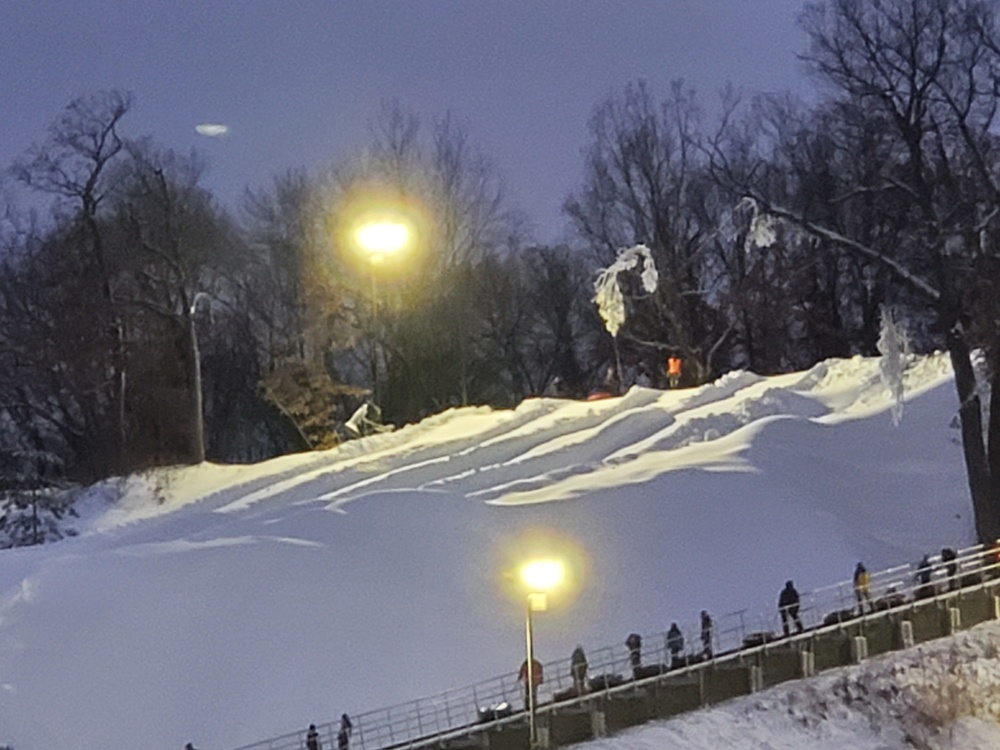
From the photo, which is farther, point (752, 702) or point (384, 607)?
point (384, 607)

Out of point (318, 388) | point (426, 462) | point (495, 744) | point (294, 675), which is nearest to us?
point (495, 744)

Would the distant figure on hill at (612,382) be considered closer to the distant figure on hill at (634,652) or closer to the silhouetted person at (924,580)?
the silhouetted person at (924,580)

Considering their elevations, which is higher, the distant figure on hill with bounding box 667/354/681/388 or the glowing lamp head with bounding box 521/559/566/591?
the distant figure on hill with bounding box 667/354/681/388

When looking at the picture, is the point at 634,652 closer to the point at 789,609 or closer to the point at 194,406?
the point at 789,609

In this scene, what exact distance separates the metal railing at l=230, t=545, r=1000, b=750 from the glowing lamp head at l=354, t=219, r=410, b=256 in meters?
9.07

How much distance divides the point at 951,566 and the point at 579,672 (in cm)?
676

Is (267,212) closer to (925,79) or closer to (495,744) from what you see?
(925,79)

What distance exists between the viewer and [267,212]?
2062 inches

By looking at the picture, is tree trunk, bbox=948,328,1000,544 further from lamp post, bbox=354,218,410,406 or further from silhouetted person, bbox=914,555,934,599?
lamp post, bbox=354,218,410,406

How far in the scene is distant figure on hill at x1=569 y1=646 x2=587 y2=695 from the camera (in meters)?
17.3

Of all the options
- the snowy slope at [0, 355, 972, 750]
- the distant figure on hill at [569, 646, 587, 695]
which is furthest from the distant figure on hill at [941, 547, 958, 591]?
the distant figure on hill at [569, 646, 587, 695]

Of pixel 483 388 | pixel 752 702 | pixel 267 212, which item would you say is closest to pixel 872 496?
pixel 752 702

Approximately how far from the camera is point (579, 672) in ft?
57.6

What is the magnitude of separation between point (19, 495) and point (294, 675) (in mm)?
18042
